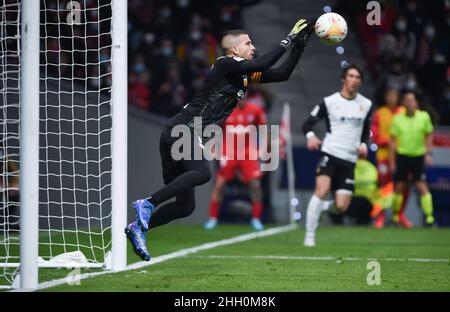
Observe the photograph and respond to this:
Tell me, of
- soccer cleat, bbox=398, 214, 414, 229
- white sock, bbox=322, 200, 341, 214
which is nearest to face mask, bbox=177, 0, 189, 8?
soccer cleat, bbox=398, 214, 414, 229

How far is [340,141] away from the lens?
12.0 m

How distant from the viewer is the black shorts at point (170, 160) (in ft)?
27.1

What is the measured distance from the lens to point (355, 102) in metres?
12.1

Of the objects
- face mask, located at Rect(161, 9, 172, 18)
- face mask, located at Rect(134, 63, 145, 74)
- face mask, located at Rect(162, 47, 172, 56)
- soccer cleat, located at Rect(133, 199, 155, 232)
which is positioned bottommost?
soccer cleat, located at Rect(133, 199, 155, 232)

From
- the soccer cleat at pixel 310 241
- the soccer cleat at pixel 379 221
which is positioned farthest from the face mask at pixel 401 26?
the soccer cleat at pixel 310 241

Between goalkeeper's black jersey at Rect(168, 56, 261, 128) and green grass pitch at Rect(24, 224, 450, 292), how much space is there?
124 cm

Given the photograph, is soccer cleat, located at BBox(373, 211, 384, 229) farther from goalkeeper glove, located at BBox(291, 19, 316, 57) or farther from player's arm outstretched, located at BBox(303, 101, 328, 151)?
goalkeeper glove, located at BBox(291, 19, 316, 57)

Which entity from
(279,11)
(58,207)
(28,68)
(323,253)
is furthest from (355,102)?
(279,11)

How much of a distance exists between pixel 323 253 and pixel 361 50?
11.8 metres

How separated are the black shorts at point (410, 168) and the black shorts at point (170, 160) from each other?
8.00m

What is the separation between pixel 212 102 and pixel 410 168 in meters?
8.19

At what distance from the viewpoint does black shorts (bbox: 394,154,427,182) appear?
15.8 m

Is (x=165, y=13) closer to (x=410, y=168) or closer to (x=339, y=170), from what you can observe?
(x=410, y=168)

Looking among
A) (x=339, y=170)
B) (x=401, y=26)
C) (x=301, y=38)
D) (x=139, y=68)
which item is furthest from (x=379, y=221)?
(x=301, y=38)
